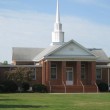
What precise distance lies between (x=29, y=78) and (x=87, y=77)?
31.1 ft

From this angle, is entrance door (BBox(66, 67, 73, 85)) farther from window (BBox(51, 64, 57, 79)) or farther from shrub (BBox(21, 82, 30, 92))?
shrub (BBox(21, 82, 30, 92))

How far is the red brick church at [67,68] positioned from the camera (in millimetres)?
60844

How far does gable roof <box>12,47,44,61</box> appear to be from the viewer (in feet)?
228

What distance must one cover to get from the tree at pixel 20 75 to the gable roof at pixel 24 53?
31.7ft

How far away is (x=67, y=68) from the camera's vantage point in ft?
211

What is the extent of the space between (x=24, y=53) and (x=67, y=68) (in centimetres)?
984

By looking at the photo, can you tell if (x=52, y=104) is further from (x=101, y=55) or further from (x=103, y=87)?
(x=101, y=55)

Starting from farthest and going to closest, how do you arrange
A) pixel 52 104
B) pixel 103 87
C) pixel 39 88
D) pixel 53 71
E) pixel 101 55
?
pixel 101 55, pixel 53 71, pixel 103 87, pixel 39 88, pixel 52 104

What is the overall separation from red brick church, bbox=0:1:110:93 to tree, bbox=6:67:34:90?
310 cm

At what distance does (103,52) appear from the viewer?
7244 centimetres

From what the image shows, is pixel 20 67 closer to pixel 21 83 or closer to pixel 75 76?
pixel 21 83

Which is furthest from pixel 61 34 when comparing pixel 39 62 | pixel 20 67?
pixel 20 67

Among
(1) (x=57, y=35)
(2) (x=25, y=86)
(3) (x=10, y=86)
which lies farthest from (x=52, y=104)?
(1) (x=57, y=35)

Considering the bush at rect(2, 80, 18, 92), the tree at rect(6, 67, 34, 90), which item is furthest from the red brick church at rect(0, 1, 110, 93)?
the bush at rect(2, 80, 18, 92)
